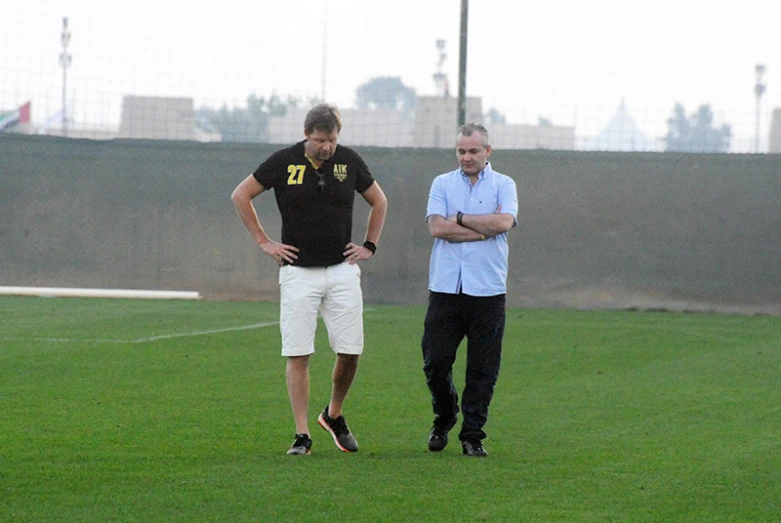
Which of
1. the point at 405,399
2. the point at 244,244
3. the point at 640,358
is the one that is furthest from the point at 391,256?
the point at 405,399

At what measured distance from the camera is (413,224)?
1775 centimetres

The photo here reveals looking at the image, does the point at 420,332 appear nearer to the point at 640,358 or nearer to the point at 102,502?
the point at 640,358

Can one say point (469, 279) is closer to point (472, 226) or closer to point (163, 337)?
point (472, 226)

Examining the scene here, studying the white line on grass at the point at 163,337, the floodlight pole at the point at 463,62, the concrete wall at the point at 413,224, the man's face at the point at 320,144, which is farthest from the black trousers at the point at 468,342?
the floodlight pole at the point at 463,62

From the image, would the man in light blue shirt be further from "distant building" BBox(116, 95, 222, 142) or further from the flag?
the flag

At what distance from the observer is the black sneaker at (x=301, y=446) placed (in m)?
6.65

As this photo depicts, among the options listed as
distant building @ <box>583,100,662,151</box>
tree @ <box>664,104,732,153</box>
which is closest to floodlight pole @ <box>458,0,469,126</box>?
distant building @ <box>583,100,662,151</box>

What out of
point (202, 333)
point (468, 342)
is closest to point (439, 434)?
point (468, 342)

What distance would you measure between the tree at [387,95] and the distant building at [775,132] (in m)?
5.22

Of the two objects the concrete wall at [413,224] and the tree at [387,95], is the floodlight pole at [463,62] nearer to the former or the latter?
the concrete wall at [413,224]

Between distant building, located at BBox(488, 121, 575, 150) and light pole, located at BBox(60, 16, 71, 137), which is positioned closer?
light pole, located at BBox(60, 16, 71, 137)

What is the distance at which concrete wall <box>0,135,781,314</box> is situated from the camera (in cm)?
1725

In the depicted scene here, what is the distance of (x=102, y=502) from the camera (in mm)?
5387

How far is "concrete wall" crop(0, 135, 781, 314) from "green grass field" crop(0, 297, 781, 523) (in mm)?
3894
